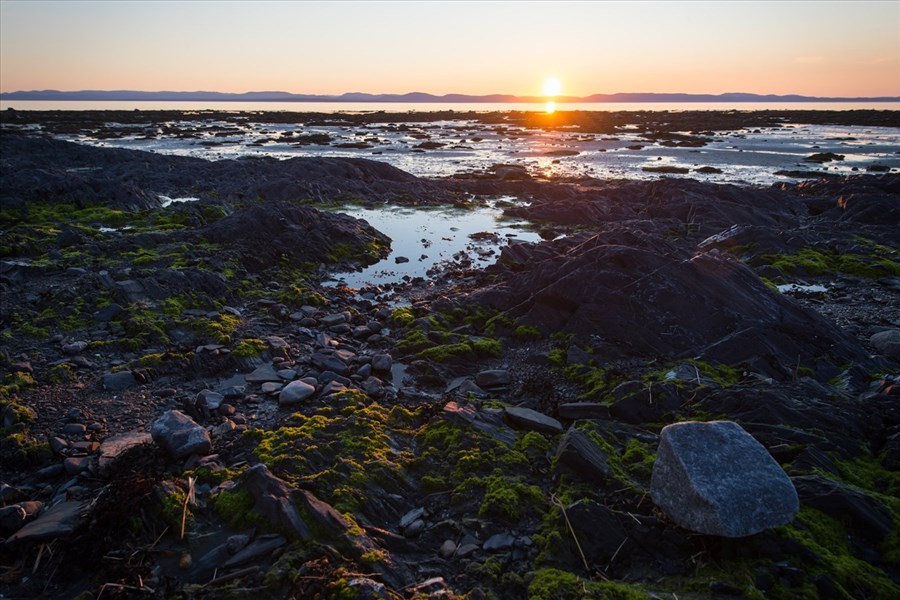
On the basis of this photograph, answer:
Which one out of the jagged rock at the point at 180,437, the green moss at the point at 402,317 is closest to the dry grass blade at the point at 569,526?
the jagged rock at the point at 180,437

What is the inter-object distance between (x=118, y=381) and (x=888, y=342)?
1384cm

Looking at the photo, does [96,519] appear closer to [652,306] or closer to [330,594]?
[330,594]

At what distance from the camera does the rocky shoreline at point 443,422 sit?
16.6 ft

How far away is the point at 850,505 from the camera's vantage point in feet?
18.4

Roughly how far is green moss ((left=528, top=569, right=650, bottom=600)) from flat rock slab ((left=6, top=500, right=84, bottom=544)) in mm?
4693

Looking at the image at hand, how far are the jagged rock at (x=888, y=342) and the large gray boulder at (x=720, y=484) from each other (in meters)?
6.83

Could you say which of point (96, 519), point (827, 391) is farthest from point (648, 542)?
point (96, 519)

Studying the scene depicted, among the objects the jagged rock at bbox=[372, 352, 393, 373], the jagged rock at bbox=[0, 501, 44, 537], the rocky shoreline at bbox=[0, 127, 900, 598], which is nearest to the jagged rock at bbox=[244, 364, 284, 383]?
the rocky shoreline at bbox=[0, 127, 900, 598]

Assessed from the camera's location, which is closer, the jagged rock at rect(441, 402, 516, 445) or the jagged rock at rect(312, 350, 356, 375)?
the jagged rock at rect(441, 402, 516, 445)

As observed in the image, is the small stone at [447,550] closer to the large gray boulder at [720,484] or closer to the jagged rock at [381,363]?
the large gray boulder at [720,484]

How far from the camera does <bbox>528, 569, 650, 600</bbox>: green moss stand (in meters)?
4.73

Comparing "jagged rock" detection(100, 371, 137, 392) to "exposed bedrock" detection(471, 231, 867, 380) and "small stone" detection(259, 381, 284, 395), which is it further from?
"exposed bedrock" detection(471, 231, 867, 380)

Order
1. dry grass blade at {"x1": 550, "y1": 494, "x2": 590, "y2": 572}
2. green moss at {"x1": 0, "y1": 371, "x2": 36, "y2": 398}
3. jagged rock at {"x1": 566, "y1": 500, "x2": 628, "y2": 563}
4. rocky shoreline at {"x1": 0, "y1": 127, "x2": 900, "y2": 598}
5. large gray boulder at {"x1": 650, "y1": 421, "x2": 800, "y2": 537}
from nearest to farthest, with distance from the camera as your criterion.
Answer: large gray boulder at {"x1": 650, "y1": 421, "x2": 800, "y2": 537} < rocky shoreline at {"x1": 0, "y1": 127, "x2": 900, "y2": 598} < dry grass blade at {"x1": 550, "y1": 494, "x2": 590, "y2": 572} < jagged rock at {"x1": 566, "y1": 500, "x2": 628, "y2": 563} < green moss at {"x1": 0, "y1": 371, "x2": 36, "y2": 398}

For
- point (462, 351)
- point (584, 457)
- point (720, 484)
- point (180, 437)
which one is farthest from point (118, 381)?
point (720, 484)
